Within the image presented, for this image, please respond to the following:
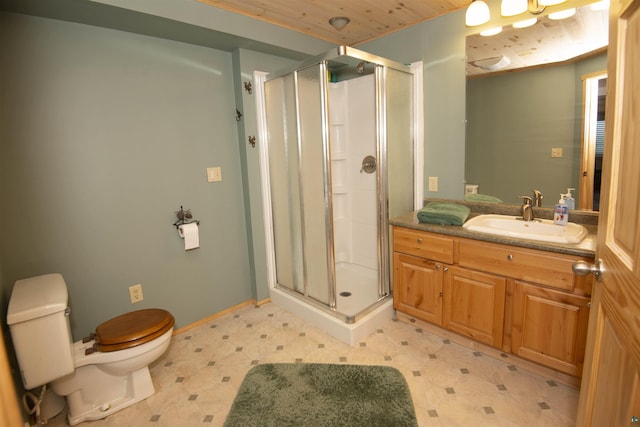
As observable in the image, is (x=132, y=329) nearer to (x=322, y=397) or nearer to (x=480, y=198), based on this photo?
(x=322, y=397)

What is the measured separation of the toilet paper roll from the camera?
99.9 inches

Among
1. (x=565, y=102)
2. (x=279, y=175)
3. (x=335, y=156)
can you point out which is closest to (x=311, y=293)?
(x=279, y=175)

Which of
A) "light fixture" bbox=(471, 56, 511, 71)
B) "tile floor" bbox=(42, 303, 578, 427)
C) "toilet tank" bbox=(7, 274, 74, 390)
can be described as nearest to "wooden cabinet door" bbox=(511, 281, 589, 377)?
"tile floor" bbox=(42, 303, 578, 427)

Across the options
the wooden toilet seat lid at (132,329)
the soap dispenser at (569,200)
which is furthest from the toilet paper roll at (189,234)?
the soap dispenser at (569,200)

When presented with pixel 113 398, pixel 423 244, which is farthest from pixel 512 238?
pixel 113 398

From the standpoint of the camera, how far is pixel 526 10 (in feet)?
6.93

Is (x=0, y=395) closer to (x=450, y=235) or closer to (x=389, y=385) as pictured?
(x=389, y=385)

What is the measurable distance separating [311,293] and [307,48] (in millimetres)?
2041

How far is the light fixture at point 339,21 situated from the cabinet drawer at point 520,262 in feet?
6.03

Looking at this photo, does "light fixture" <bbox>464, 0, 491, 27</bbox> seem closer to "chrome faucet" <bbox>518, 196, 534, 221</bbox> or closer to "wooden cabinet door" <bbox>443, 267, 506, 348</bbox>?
"chrome faucet" <bbox>518, 196, 534, 221</bbox>

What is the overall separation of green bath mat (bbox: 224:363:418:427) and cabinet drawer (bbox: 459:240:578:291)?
84cm

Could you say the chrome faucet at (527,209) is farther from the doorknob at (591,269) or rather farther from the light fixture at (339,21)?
the light fixture at (339,21)

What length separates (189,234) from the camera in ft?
8.36

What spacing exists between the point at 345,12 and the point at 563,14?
53.6 inches
